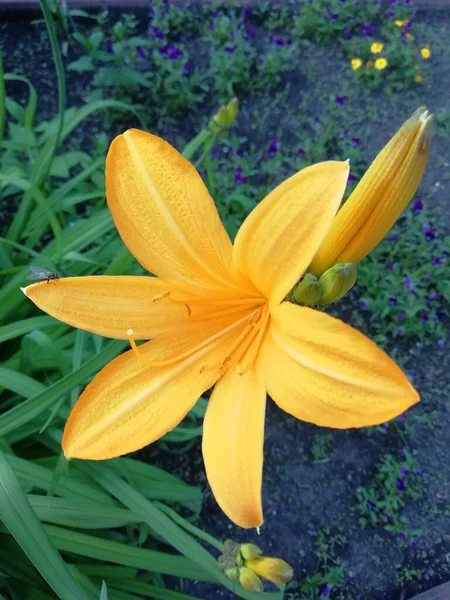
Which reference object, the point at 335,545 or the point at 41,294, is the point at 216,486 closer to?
the point at 41,294

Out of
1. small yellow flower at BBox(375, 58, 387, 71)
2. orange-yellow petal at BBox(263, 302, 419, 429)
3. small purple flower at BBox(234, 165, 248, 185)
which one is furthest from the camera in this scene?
small yellow flower at BBox(375, 58, 387, 71)

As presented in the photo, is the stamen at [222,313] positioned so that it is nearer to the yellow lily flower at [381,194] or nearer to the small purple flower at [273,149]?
the yellow lily flower at [381,194]

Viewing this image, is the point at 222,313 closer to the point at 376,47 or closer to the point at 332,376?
the point at 332,376

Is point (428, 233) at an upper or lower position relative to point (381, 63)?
lower

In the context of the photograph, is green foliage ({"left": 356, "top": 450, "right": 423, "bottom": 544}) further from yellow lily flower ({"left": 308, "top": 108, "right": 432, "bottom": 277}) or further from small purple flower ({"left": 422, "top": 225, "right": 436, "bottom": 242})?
yellow lily flower ({"left": 308, "top": 108, "right": 432, "bottom": 277})

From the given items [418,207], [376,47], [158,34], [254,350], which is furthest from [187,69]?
[254,350]

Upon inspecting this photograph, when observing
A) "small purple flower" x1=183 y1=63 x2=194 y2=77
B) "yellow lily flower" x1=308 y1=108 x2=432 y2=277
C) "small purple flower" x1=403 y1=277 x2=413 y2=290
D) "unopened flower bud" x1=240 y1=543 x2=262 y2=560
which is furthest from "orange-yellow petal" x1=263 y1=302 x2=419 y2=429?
"small purple flower" x1=183 y1=63 x2=194 y2=77
